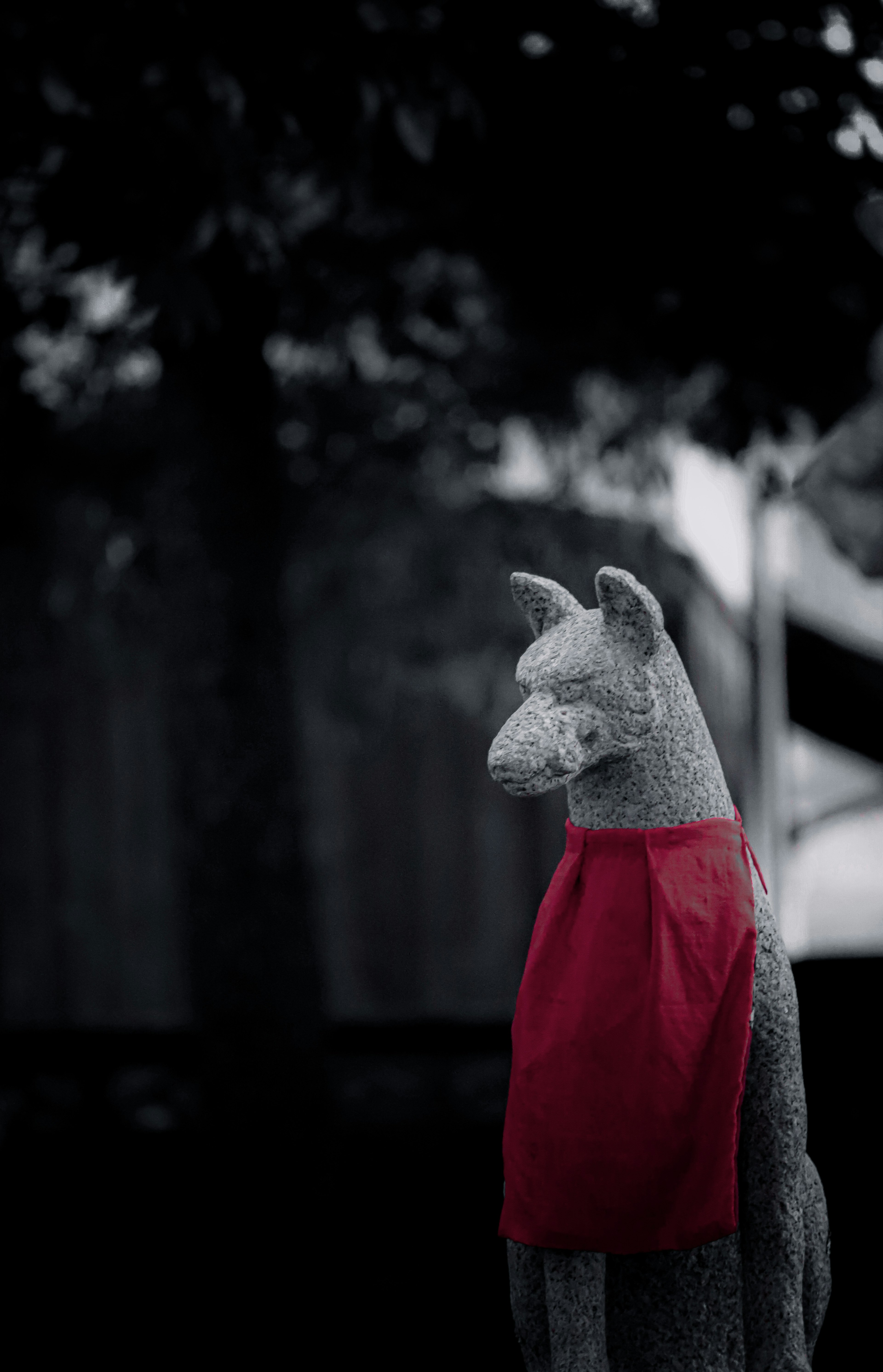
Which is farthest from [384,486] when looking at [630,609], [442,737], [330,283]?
[630,609]

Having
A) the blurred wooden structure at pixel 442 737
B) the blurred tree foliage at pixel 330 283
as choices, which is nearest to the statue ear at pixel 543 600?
the blurred tree foliage at pixel 330 283

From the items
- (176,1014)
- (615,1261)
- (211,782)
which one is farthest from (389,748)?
(615,1261)

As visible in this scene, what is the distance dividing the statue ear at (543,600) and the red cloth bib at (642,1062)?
0.35m

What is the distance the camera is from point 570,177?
3.04 metres

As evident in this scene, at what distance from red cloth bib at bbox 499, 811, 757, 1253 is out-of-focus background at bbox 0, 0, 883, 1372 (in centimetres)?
133

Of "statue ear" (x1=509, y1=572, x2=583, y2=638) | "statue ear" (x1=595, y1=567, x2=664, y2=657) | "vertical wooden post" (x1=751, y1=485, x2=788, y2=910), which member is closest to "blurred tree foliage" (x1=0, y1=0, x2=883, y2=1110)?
"vertical wooden post" (x1=751, y1=485, x2=788, y2=910)

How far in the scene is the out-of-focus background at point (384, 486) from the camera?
272 cm

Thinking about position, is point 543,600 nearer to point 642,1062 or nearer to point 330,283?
point 642,1062

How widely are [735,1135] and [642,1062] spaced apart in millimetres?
173

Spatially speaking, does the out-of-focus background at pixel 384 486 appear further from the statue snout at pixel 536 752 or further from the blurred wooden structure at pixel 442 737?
the statue snout at pixel 536 752

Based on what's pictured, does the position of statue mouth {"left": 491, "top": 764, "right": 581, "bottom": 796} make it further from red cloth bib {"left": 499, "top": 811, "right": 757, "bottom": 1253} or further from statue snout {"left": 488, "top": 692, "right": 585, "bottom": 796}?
red cloth bib {"left": 499, "top": 811, "right": 757, "bottom": 1253}

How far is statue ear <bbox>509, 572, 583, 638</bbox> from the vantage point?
1808mm

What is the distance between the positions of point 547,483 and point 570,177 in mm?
1327

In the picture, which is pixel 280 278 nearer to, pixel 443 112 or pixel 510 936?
pixel 443 112
